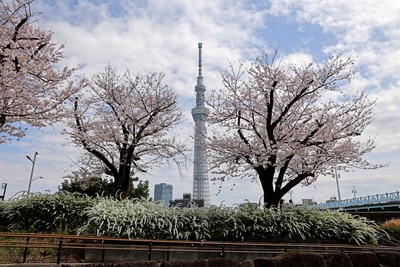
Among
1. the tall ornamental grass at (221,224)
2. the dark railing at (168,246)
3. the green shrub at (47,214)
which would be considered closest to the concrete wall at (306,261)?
the dark railing at (168,246)

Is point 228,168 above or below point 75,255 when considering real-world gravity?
above

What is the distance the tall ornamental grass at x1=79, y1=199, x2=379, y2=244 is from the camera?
6391 mm

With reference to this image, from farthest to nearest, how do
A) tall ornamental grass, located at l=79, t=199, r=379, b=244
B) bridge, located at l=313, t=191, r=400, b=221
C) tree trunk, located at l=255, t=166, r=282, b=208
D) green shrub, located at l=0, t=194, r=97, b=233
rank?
bridge, located at l=313, t=191, r=400, b=221 → tree trunk, located at l=255, t=166, r=282, b=208 → green shrub, located at l=0, t=194, r=97, b=233 → tall ornamental grass, located at l=79, t=199, r=379, b=244

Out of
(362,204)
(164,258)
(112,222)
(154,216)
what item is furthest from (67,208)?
(362,204)

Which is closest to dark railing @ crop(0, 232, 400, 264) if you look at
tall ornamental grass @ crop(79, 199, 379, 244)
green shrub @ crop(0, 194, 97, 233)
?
tall ornamental grass @ crop(79, 199, 379, 244)

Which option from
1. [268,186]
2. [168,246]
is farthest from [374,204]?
[168,246]

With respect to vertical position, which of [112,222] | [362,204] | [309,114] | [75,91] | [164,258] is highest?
[75,91]

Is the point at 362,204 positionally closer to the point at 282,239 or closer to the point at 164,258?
the point at 282,239

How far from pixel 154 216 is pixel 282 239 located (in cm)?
327

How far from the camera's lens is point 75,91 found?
33.7 feet

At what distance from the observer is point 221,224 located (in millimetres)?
7160

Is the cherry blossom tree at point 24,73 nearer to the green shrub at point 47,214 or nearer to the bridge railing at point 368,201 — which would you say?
the green shrub at point 47,214

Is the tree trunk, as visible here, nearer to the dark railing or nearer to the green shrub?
the dark railing

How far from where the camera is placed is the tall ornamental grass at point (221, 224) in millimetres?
6391
